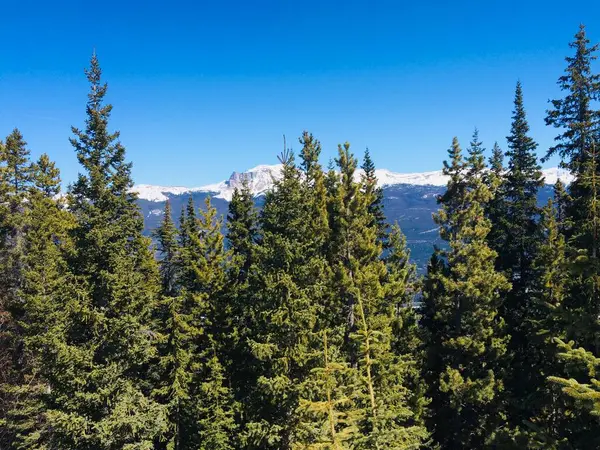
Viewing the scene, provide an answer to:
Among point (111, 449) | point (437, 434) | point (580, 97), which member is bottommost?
point (437, 434)

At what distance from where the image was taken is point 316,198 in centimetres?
2158

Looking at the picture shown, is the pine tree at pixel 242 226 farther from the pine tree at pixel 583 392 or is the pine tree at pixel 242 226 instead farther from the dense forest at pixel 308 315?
the pine tree at pixel 583 392

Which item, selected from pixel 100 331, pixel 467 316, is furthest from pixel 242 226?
pixel 467 316

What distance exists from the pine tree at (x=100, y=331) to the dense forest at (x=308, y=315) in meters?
0.09

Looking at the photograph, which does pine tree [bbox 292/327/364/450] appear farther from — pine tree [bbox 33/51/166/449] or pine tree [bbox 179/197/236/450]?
pine tree [bbox 33/51/166/449]

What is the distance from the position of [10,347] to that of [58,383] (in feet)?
47.6

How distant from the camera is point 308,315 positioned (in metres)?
Result: 17.7

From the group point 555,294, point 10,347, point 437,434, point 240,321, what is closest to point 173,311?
point 240,321

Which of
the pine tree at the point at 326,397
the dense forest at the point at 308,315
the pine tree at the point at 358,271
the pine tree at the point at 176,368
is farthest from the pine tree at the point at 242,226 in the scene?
the pine tree at the point at 326,397

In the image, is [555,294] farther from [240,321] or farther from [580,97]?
[240,321]

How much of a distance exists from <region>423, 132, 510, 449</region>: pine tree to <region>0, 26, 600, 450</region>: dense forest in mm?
121

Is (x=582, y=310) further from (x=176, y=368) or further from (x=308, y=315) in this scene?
(x=176, y=368)

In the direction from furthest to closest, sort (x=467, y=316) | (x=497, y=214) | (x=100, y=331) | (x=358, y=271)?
(x=497, y=214) → (x=467, y=316) → (x=358, y=271) → (x=100, y=331)

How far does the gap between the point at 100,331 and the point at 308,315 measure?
9129 millimetres
